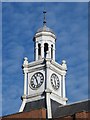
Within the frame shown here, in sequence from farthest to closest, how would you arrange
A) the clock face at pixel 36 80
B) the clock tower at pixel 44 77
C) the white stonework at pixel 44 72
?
the clock face at pixel 36 80 → the white stonework at pixel 44 72 → the clock tower at pixel 44 77

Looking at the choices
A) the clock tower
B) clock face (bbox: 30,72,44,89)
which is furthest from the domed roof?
clock face (bbox: 30,72,44,89)

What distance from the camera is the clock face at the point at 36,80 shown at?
62031 millimetres

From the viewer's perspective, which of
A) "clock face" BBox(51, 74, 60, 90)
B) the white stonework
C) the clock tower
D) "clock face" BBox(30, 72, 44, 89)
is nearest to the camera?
the clock tower

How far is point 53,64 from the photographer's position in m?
62.6

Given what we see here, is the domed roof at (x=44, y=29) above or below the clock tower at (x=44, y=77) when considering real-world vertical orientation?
above

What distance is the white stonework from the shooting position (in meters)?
61.5

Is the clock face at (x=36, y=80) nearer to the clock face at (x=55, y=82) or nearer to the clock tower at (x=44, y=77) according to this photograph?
the clock tower at (x=44, y=77)

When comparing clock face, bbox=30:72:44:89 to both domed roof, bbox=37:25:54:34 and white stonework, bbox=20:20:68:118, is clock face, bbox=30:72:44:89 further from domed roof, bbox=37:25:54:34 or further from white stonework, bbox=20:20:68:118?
domed roof, bbox=37:25:54:34

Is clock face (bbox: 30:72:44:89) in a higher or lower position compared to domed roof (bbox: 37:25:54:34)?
lower

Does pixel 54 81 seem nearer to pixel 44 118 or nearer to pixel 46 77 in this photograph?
pixel 46 77

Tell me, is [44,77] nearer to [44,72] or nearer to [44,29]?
[44,72]

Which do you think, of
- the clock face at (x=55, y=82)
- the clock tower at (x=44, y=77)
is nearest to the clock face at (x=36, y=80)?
the clock tower at (x=44, y=77)

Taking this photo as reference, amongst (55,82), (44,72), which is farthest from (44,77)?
(55,82)

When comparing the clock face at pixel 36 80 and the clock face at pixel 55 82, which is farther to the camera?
the clock face at pixel 55 82
